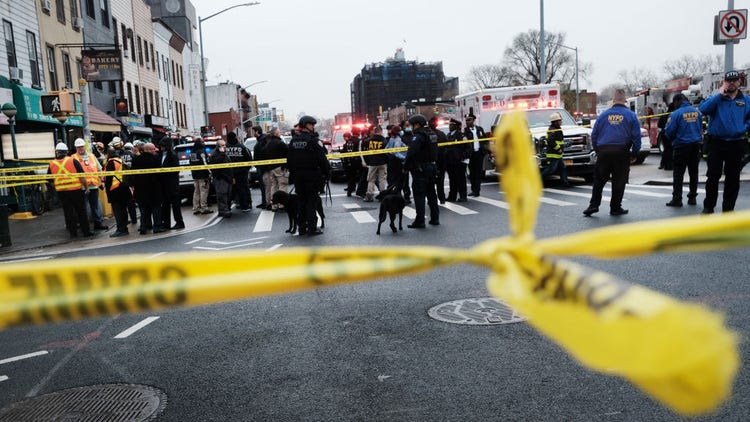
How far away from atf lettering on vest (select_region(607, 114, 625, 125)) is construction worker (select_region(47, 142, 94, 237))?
31.8 feet

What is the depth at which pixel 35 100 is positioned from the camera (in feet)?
65.2

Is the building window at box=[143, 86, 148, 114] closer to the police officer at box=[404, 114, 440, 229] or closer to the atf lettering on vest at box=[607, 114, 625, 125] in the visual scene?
the police officer at box=[404, 114, 440, 229]

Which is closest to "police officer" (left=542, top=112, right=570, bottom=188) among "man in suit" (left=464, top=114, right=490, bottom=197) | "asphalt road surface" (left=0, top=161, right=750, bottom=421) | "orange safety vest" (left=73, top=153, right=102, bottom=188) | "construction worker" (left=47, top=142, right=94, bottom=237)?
"man in suit" (left=464, top=114, right=490, bottom=197)

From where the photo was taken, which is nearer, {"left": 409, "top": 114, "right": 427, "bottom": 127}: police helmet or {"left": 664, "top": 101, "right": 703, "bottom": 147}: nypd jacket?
{"left": 664, "top": 101, "right": 703, "bottom": 147}: nypd jacket

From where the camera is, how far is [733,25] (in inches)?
579

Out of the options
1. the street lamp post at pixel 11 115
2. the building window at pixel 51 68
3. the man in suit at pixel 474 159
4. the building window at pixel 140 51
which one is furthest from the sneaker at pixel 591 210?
the building window at pixel 140 51

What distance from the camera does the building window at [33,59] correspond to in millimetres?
22891

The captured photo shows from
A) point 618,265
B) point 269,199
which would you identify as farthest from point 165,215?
point 618,265

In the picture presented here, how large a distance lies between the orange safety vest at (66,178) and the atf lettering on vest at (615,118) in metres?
9.74

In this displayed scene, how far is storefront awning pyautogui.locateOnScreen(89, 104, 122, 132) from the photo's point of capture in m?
26.1

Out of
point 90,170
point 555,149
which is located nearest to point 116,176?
point 90,170

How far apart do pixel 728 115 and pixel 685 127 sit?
5.39 feet

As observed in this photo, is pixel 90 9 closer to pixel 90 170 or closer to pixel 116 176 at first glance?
pixel 90 170

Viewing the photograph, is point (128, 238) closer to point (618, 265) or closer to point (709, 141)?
point (618, 265)
